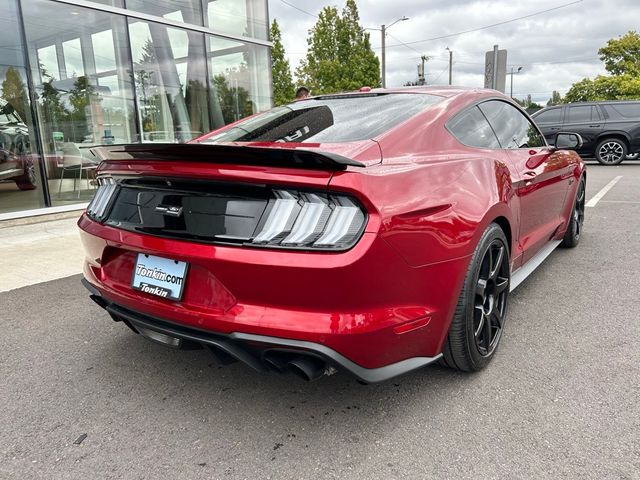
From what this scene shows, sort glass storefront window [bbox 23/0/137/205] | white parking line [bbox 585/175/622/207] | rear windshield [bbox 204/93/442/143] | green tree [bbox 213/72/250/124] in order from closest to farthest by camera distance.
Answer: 1. rear windshield [bbox 204/93/442/143]
2. glass storefront window [bbox 23/0/137/205]
3. white parking line [bbox 585/175/622/207]
4. green tree [bbox 213/72/250/124]

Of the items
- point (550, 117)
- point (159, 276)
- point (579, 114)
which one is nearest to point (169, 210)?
point (159, 276)

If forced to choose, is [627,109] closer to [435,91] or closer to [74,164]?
[435,91]

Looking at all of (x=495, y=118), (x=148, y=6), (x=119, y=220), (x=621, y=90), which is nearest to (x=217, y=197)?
(x=119, y=220)

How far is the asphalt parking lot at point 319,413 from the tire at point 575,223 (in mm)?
1657

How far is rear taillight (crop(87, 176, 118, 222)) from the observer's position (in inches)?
94.7

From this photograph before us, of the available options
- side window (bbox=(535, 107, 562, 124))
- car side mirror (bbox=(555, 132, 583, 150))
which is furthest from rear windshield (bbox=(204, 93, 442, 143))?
side window (bbox=(535, 107, 562, 124))

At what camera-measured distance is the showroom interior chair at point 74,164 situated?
7741 millimetres

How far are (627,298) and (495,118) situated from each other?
5.33 ft

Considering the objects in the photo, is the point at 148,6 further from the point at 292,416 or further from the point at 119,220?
the point at 292,416

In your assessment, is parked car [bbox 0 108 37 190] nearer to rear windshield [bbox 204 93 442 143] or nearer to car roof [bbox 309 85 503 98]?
rear windshield [bbox 204 93 442 143]

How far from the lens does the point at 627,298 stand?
344cm

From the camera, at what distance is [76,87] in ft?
26.2

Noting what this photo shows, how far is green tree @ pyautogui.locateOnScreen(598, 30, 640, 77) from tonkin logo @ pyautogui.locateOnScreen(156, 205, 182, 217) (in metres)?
50.1

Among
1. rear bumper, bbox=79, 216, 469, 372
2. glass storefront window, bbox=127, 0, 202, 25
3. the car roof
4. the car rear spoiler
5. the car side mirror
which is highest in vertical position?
glass storefront window, bbox=127, 0, 202, 25
